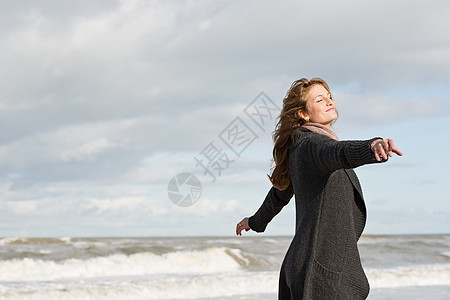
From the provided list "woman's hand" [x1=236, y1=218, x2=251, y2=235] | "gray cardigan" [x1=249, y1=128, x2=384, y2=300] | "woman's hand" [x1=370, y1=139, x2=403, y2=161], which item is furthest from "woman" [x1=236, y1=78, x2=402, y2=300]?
"woman's hand" [x1=236, y1=218, x2=251, y2=235]

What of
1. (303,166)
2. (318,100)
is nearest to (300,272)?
(303,166)

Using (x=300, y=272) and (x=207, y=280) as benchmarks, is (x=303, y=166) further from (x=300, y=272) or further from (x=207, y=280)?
(x=207, y=280)

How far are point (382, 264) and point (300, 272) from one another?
11.3 m

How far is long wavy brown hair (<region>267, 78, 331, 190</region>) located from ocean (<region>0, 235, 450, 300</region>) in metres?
5.07

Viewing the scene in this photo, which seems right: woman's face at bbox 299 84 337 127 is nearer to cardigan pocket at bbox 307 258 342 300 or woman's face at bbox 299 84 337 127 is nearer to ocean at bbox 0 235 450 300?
cardigan pocket at bbox 307 258 342 300

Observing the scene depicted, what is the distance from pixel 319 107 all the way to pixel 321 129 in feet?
0.38

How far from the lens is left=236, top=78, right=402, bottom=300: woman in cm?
193

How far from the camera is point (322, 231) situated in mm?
1964

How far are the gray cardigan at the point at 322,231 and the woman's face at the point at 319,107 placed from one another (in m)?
0.11

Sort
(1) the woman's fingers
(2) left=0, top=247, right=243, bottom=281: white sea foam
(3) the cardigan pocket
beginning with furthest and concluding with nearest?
(2) left=0, top=247, right=243, bottom=281: white sea foam < (3) the cardigan pocket < (1) the woman's fingers

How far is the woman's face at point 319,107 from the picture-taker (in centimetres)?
213

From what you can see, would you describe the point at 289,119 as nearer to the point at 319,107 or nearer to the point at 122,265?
the point at 319,107

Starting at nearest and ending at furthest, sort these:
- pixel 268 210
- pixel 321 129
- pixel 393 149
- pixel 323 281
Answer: pixel 393 149
pixel 323 281
pixel 321 129
pixel 268 210

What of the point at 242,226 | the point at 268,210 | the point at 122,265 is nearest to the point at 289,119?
the point at 268,210
